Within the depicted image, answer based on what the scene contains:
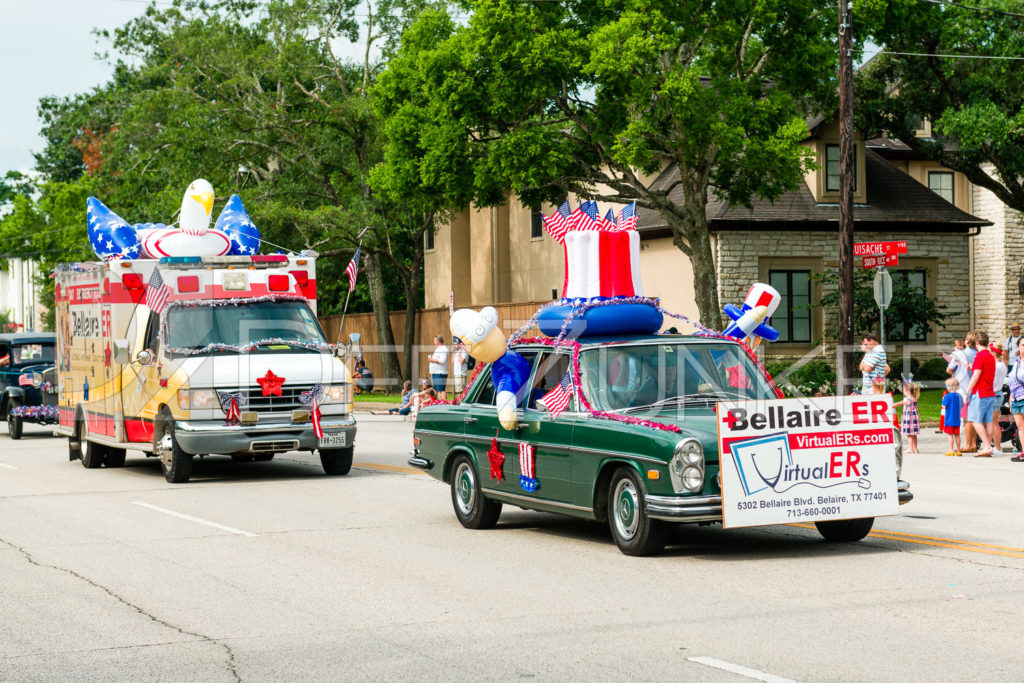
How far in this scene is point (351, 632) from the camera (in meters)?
7.62

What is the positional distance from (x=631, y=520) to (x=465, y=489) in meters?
2.49

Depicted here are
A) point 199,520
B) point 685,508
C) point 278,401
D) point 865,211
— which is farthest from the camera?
point 865,211

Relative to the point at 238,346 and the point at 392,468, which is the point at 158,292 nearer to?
the point at 238,346

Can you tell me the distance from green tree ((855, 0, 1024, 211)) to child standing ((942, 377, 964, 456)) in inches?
386

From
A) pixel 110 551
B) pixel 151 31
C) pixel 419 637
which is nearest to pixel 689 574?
pixel 419 637

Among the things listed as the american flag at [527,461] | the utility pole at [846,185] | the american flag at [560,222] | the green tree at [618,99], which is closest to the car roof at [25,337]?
the green tree at [618,99]

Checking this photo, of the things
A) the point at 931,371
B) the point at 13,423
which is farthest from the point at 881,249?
the point at 13,423

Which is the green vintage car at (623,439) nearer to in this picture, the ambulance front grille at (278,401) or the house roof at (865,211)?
the ambulance front grille at (278,401)

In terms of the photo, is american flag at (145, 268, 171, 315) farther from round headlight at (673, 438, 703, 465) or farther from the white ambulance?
round headlight at (673, 438, 703, 465)

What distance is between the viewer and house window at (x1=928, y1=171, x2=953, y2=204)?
4312 centimetres

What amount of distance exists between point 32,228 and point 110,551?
206ft

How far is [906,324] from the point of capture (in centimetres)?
3675

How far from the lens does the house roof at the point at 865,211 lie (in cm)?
3538

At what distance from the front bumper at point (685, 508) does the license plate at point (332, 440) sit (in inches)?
311
